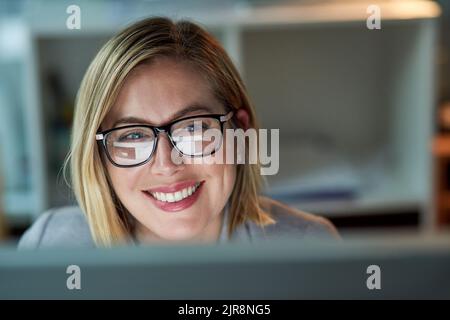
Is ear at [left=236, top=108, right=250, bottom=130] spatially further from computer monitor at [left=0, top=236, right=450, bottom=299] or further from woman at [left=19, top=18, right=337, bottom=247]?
computer monitor at [left=0, top=236, right=450, bottom=299]

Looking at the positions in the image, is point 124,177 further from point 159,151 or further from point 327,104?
point 327,104

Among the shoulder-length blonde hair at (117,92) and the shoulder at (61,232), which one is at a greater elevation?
the shoulder-length blonde hair at (117,92)

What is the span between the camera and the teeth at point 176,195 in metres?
0.55

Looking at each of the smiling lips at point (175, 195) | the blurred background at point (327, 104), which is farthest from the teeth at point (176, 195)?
the blurred background at point (327, 104)

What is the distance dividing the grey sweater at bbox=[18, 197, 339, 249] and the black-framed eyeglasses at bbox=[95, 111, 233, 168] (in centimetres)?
8

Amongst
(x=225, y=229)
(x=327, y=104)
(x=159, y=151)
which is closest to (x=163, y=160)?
(x=159, y=151)

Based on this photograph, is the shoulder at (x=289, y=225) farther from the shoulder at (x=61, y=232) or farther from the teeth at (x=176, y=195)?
the shoulder at (x=61, y=232)

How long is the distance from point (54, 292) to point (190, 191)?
6.8 inches

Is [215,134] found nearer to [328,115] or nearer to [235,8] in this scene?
[328,115]

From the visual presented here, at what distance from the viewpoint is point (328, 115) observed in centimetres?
109

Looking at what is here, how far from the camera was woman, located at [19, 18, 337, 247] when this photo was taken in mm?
528

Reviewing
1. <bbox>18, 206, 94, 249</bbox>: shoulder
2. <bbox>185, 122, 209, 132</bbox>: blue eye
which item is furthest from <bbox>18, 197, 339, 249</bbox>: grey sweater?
<bbox>185, 122, 209, 132</bbox>: blue eye

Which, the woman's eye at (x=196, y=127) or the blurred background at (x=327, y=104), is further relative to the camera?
the blurred background at (x=327, y=104)
